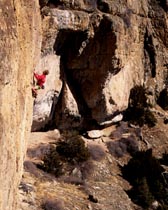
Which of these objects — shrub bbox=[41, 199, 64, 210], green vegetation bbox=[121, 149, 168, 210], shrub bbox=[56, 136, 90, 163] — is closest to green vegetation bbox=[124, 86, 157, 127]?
green vegetation bbox=[121, 149, 168, 210]

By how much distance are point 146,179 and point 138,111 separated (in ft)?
20.8

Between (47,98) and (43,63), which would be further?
(47,98)

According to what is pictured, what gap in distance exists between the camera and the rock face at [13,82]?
799cm

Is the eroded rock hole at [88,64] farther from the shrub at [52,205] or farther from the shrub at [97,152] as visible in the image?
the shrub at [52,205]

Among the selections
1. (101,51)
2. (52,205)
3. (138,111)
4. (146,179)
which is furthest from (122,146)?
(52,205)

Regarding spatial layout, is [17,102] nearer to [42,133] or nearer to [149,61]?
[42,133]

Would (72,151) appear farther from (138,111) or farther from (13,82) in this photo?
(13,82)

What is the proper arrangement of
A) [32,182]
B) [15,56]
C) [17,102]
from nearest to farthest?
[15,56] → [17,102] → [32,182]

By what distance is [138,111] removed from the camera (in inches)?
1215

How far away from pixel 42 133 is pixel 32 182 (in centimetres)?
606

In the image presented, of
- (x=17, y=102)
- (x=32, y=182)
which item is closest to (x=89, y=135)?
(x=32, y=182)

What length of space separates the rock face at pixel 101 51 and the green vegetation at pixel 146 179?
12.8 feet

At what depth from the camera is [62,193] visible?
67.2 ft

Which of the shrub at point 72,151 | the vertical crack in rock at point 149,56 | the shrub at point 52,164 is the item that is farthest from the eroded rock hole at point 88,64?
the vertical crack in rock at point 149,56
